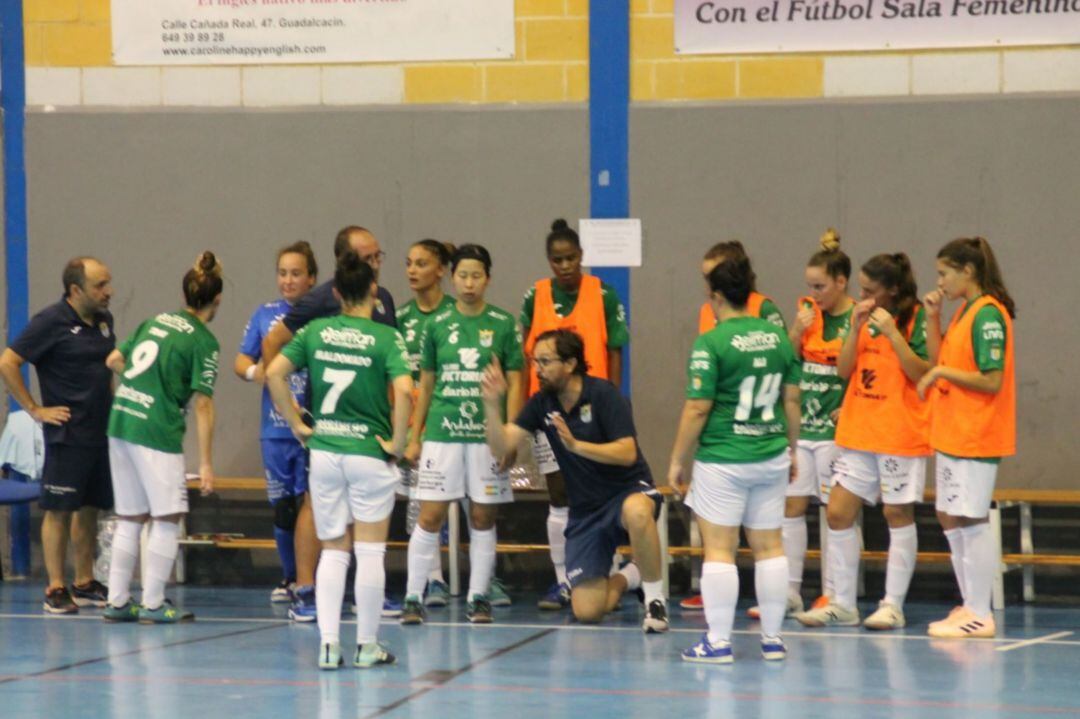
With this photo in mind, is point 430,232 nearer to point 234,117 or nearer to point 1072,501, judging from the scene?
point 234,117

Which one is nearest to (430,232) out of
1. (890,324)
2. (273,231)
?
(273,231)

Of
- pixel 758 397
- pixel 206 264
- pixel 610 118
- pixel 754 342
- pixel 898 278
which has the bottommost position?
pixel 758 397

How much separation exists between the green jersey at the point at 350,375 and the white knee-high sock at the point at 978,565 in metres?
2.85

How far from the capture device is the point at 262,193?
994cm

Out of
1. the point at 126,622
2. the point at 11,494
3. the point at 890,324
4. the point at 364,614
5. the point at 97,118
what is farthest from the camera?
the point at 97,118

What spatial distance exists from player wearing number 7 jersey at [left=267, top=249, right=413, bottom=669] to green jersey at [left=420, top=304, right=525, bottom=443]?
4.52 ft

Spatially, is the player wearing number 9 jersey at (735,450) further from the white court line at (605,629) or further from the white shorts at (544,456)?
the white shorts at (544,456)

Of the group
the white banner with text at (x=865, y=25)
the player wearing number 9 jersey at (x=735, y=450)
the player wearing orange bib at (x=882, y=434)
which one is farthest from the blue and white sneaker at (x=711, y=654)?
the white banner with text at (x=865, y=25)

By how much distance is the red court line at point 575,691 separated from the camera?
5.94 m

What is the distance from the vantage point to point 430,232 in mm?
9773

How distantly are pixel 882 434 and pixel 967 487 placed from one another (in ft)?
1.85

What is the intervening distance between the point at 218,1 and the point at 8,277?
223cm

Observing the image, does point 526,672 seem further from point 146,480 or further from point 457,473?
point 146,480

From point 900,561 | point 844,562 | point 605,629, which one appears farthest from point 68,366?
point 900,561
